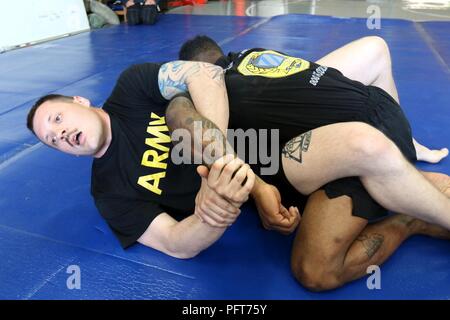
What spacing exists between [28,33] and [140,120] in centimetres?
390

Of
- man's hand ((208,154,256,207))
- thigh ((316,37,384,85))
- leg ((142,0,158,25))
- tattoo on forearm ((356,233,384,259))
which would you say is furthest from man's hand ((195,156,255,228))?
leg ((142,0,158,25))

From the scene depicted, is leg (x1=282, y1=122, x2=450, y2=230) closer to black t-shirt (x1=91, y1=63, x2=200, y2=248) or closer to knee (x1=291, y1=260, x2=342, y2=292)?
knee (x1=291, y1=260, x2=342, y2=292)

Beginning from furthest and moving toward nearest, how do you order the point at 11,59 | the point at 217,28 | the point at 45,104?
the point at 217,28
the point at 11,59
the point at 45,104

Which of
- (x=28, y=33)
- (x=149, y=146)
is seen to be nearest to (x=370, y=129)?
(x=149, y=146)

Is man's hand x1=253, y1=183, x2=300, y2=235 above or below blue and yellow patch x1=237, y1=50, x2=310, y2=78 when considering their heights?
below

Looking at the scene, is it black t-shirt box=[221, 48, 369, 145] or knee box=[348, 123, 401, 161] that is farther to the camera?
black t-shirt box=[221, 48, 369, 145]

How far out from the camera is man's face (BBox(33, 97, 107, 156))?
139 centimetres

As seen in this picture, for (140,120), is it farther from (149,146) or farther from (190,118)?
(190,118)

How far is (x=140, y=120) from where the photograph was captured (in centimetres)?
154

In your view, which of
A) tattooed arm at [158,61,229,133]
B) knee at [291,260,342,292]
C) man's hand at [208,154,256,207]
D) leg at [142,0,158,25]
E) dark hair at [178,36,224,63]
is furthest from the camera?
leg at [142,0,158,25]

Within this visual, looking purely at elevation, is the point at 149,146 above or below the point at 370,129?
below

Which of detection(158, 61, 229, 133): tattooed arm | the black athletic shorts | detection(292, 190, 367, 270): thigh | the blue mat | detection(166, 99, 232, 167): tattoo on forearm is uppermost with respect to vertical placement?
detection(158, 61, 229, 133): tattooed arm

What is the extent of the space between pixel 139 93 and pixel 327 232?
3.09ft

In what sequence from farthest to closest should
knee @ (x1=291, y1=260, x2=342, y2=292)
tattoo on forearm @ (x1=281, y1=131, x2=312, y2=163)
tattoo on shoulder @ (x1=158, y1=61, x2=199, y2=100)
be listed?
tattoo on shoulder @ (x1=158, y1=61, x2=199, y2=100) < tattoo on forearm @ (x1=281, y1=131, x2=312, y2=163) < knee @ (x1=291, y1=260, x2=342, y2=292)
